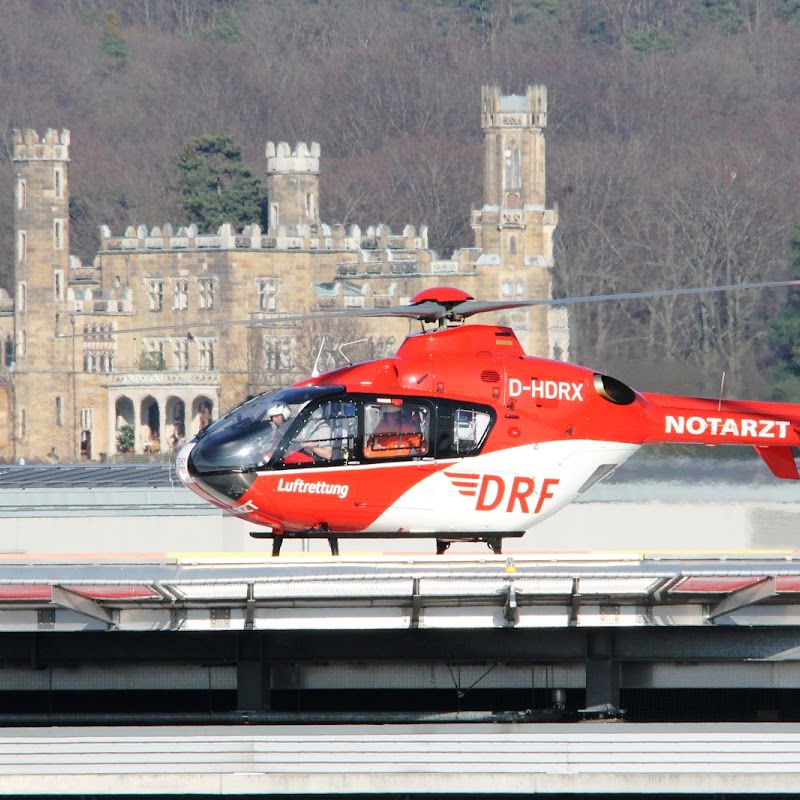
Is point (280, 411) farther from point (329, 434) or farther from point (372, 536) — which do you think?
point (372, 536)

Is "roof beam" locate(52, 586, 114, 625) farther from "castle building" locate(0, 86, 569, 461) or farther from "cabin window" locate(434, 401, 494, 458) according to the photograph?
"castle building" locate(0, 86, 569, 461)

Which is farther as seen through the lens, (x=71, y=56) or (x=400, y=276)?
(x=71, y=56)

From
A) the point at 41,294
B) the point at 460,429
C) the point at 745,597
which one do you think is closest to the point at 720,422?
the point at 460,429

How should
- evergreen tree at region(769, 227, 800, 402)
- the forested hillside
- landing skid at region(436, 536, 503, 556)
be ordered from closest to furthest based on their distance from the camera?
landing skid at region(436, 536, 503, 556) → evergreen tree at region(769, 227, 800, 402) → the forested hillside

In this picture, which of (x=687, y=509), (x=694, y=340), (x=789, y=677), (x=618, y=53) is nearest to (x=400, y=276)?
(x=694, y=340)

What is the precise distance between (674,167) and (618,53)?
2627cm

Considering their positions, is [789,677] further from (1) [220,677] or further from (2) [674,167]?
(2) [674,167]

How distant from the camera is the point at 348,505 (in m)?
29.3

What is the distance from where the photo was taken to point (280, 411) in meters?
29.3

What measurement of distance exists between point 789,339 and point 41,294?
4028cm

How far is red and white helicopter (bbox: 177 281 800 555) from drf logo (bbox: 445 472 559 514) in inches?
0.4

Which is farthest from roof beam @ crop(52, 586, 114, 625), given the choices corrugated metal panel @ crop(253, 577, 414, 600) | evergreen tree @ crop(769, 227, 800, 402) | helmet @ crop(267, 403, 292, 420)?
evergreen tree @ crop(769, 227, 800, 402)

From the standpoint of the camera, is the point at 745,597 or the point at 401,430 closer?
the point at 745,597

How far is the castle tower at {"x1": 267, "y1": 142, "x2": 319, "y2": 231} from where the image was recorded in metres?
136
